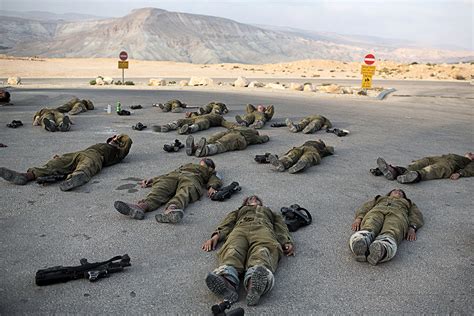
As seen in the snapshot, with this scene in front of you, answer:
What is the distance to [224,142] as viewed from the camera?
34.2ft

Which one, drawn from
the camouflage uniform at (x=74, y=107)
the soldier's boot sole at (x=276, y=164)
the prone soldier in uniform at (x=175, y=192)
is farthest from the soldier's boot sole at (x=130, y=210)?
the camouflage uniform at (x=74, y=107)

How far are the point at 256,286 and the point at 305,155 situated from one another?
17.5ft

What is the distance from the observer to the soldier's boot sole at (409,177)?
8406 millimetres

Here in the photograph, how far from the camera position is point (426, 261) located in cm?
538

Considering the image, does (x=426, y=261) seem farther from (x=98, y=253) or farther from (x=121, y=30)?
(x=121, y=30)

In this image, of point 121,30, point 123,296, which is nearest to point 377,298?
point 123,296

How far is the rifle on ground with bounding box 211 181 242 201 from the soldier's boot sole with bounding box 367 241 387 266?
2741 mm

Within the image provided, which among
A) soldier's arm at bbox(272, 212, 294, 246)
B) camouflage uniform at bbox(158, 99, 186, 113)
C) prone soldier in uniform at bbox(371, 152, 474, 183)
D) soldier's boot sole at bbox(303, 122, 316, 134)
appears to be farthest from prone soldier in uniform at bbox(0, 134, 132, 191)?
camouflage uniform at bbox(158, 99, 186, 113)

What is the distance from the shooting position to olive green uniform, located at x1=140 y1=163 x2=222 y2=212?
670 cm

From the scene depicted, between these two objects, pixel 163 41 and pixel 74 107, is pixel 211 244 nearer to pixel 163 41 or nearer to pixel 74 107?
pixel 74 107

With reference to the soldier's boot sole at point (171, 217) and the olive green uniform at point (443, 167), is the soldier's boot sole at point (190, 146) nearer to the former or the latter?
the soldier's boot sole at point (171, 217)

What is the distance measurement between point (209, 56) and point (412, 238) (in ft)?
359

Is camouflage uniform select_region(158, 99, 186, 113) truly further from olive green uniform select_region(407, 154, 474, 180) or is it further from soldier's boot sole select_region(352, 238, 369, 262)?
soldier's boot sole select_region(352, 238, 369, 262)

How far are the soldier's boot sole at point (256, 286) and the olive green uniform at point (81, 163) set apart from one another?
440 cm
